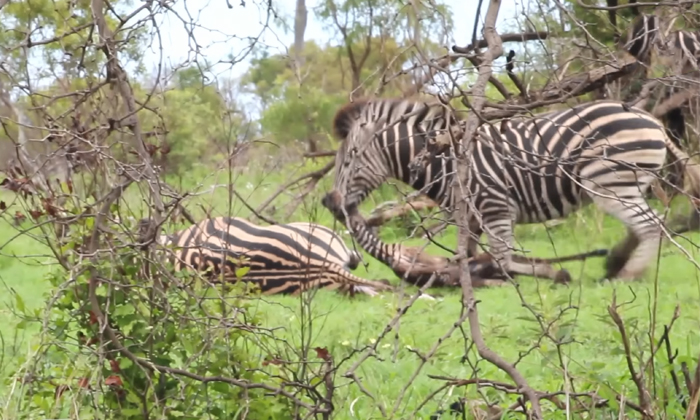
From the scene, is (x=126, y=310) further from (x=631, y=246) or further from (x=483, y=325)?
(x=631, y=246)

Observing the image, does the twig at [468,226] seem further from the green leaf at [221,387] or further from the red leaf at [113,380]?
the red leaf at [113,380]

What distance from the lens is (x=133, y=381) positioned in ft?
7.41

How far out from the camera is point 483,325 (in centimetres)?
419

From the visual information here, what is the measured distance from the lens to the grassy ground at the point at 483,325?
2740 millimetres

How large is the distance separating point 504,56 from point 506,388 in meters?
0.82

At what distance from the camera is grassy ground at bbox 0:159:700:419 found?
8.99 ft

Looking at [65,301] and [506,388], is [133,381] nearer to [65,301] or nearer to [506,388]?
[65,301]

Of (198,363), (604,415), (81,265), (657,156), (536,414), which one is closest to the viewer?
(536,414)

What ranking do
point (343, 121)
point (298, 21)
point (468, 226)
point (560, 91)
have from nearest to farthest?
point (468, 226), point (560, 91), point (343, 121), point (298, 21)

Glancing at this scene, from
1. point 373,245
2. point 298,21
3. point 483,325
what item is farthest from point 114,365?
point 298,21

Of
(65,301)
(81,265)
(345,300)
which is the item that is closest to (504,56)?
(81,265)

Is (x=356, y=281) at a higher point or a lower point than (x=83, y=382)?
lower

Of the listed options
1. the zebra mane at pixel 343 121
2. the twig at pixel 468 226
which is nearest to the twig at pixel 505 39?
the twig at pixel 468 226

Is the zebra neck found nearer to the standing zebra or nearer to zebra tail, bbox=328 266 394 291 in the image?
the standing zebra
